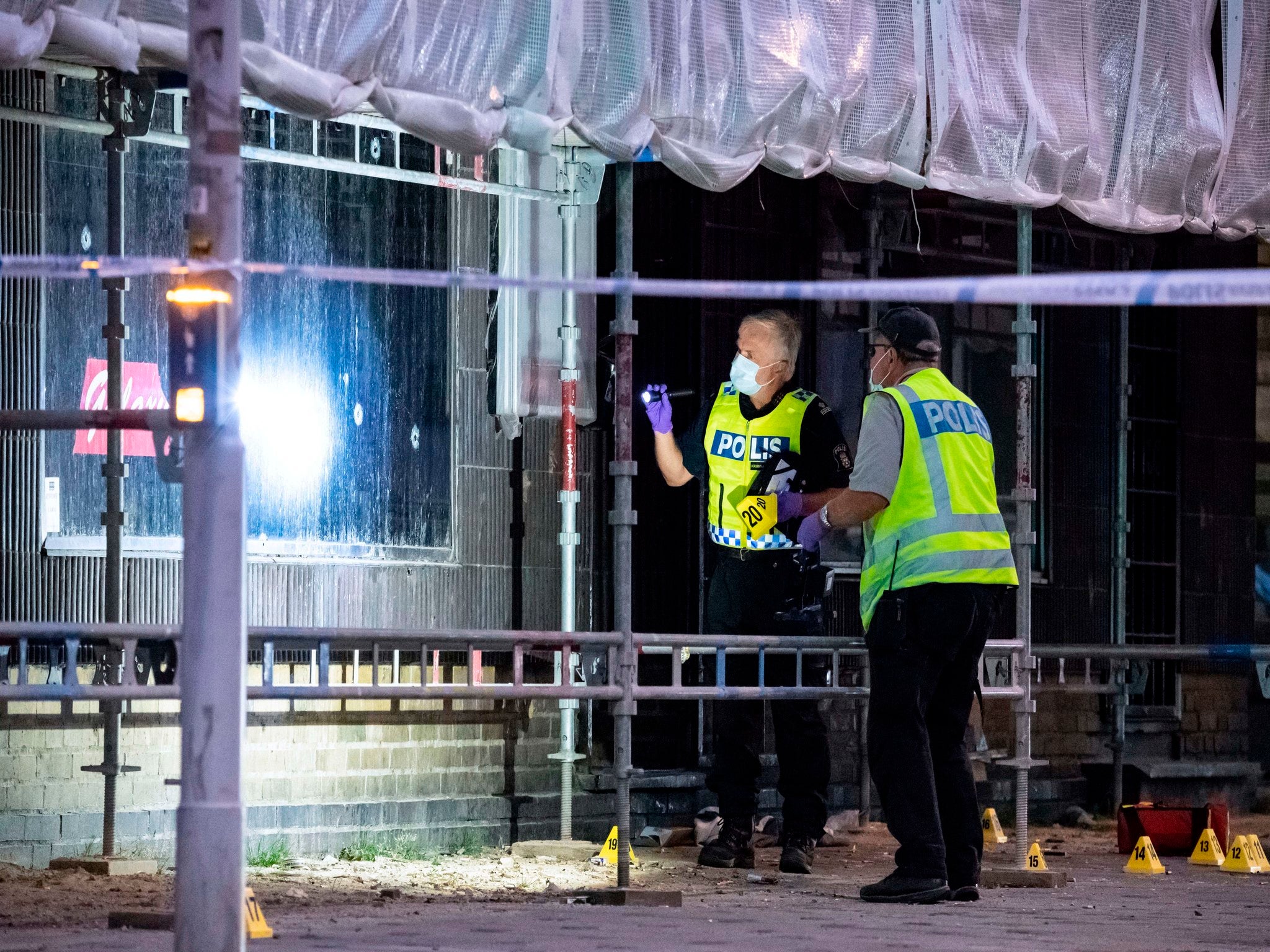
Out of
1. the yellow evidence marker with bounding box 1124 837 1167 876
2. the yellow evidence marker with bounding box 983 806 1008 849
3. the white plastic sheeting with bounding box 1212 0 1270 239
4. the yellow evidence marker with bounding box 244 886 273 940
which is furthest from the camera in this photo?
the yellow evidence marker with bounding box 983 806 1008 849

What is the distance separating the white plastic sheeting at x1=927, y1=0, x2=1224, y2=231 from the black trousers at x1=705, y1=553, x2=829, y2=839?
1.93 metres

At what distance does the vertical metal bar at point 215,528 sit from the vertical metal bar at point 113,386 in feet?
11.2

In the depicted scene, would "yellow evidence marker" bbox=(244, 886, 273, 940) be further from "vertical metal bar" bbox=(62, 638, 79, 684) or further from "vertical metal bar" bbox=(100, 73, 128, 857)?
"vertical metal bar" bbox=(100, 73, 128, 857)

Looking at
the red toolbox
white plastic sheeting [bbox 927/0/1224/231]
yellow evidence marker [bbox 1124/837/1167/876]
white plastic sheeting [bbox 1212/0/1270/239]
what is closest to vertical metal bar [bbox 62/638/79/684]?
white plastic sheeting [bbox 927/0/1224/231]

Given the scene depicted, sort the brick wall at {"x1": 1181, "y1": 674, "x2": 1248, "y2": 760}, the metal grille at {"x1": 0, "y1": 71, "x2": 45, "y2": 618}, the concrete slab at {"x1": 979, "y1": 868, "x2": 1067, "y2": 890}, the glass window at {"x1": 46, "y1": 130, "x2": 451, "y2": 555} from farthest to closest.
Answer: the brick wall at {"x1": 1181, "y1": 674, "x2": 1248, "y2": 760} → the concrete slab at {"x1": 979, "y1": 868, "x2": 1067, "y2": 890} → the glass window at {"x1": 46, "y1": 130, "x2": 451, "y2": 555} → the metal grille at {"x1": 0, "y1": 71, "x2": 45, "y2": 618}

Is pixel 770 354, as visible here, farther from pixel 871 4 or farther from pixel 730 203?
pixel 730 203

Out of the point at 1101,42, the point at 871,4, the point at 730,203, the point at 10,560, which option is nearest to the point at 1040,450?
the point at 730,203

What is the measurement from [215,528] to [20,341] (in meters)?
3.76

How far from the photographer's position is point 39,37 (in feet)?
23.9

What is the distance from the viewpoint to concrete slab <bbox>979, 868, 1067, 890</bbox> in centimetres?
966

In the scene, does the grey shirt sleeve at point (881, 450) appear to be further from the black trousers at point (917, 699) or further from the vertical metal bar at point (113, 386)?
the vertical metal bar at point (113, 386)

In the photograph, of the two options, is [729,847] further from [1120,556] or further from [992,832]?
[1120,556]

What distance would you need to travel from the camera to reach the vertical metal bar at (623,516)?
28.1 ft

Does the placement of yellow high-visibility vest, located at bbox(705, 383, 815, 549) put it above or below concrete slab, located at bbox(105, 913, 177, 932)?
above
